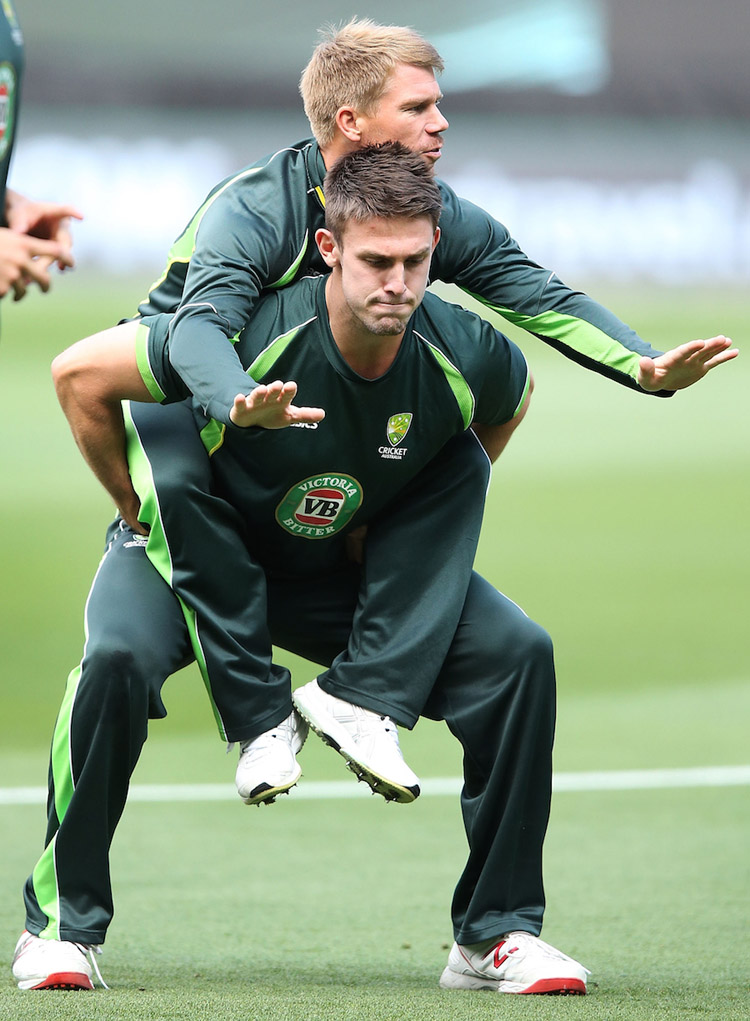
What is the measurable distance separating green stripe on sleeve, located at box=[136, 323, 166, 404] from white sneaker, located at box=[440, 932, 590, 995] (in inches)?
54.1

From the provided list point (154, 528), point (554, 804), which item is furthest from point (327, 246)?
point (554, 804)

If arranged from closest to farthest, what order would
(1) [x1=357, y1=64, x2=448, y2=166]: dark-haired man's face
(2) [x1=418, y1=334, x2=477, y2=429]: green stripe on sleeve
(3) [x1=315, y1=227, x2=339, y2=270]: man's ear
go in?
1. (3) [x1=315, y1=227, x2=339, y2=270]: man's ear
2. (2) [x1=418, y1=334, x2=477, y2=429]: green stripe on sleeve
3. (1) [x1=357, y1=64, x2=448, y2=166]: dark-haired man's face

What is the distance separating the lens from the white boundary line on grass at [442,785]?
5.53 meters

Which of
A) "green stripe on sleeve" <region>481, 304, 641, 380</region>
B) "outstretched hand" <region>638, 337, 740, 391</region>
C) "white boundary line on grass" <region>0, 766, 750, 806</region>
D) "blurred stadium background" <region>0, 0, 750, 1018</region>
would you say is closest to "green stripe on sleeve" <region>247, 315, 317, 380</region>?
"green stripe on sleeve" <region>481, 304, 641, 380</region>

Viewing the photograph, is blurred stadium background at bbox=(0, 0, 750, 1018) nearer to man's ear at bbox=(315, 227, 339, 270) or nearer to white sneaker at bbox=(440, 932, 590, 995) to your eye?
white sneaker at bbox=(440, 932, 590, 995)

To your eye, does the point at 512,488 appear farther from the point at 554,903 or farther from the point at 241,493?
the point at 241,493

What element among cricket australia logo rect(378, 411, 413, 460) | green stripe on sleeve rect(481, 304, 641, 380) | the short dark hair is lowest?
cricket australia logo rect(378, 411, 413, 460)

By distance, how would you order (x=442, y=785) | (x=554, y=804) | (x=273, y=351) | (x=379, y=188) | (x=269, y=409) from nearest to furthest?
(x=269, y=409) < (x=379, y=188) < (x=273, y=351) < (x=554, y=804) < (x=442, y=785)

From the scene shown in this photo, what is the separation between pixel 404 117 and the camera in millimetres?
3232

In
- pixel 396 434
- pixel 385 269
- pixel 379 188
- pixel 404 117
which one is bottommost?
pixel 396 434

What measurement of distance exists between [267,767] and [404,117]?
57.1 inches

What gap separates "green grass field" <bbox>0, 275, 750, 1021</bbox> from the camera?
3205mm

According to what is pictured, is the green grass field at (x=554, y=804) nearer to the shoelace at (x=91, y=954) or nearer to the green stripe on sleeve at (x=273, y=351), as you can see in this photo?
the shoelace at (x=91, y=954)

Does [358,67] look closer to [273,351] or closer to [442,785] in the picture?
[273,351]
